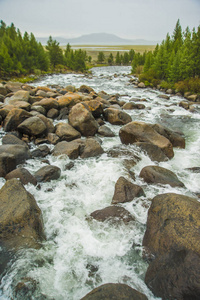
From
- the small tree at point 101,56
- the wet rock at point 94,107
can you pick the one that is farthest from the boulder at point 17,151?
the small tree at point 101,56

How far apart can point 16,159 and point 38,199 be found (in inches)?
94.3

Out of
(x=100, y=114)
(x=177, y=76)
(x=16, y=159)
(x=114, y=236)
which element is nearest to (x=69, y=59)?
(x=177, y=76)

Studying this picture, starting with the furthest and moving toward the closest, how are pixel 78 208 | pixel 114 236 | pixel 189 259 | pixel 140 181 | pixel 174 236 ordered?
pixel 140 181 → pixel 78 208 → pixel 114 236 → pixel 174 236 → pixel 189 259

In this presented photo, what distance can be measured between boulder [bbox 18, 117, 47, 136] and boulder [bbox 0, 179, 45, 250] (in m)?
5.31

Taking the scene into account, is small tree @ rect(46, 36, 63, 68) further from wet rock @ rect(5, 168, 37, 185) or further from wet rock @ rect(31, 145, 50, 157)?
wet rock @ rect(5, 168, 37, 185)

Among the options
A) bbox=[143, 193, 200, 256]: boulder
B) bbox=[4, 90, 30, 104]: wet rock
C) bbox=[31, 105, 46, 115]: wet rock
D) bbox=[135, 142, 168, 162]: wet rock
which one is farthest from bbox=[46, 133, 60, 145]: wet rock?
bbox=[143, 193, 200, 256]: boulder

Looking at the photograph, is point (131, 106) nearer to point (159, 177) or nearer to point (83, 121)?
point (83, 121)

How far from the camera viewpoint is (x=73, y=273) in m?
3.74

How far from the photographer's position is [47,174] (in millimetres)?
6578

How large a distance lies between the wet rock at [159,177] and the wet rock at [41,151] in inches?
192

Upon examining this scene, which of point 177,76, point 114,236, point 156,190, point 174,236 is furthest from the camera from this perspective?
point 177,76

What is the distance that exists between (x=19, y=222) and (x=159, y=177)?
493 centimetres

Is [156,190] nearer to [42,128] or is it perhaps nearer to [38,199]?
[38,199]

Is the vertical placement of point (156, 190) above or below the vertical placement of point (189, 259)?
below
